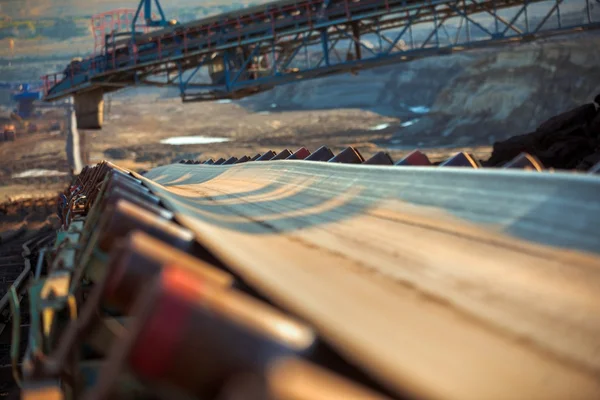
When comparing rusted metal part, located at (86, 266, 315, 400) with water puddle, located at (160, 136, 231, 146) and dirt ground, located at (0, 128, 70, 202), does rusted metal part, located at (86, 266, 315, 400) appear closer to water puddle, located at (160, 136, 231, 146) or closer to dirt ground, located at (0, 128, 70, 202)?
dirt ground, located at (0, 128, 70, 202)

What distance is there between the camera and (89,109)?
27.3m

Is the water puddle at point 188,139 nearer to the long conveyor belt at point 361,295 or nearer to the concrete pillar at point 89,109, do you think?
the concrete pillar at point 89,109

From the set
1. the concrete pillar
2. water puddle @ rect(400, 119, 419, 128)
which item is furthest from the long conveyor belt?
water puddle @ rect(400, 119, 419, 128)

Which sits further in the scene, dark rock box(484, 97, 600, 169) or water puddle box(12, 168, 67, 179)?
water puddle box(12, 168, 67, 179)

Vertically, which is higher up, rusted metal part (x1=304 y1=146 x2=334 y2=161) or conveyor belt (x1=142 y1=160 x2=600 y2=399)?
conveyor belt (x1=142 y1=160 x2=600 y2=399)

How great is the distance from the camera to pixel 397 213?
16.4 feet

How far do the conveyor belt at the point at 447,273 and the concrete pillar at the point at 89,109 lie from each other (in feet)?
73.6

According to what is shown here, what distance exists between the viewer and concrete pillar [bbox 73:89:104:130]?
27125 millimetres

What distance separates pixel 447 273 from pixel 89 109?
1002 inches

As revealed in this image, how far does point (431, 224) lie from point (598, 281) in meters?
1.53

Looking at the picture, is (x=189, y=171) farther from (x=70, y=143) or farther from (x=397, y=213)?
(x=70, y=143)

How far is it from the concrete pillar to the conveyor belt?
22.4 metres

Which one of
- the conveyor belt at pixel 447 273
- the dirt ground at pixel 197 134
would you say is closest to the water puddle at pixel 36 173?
the dirt ground at pixel 197 134

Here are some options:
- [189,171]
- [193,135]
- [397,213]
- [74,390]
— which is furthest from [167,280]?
[193,135]
